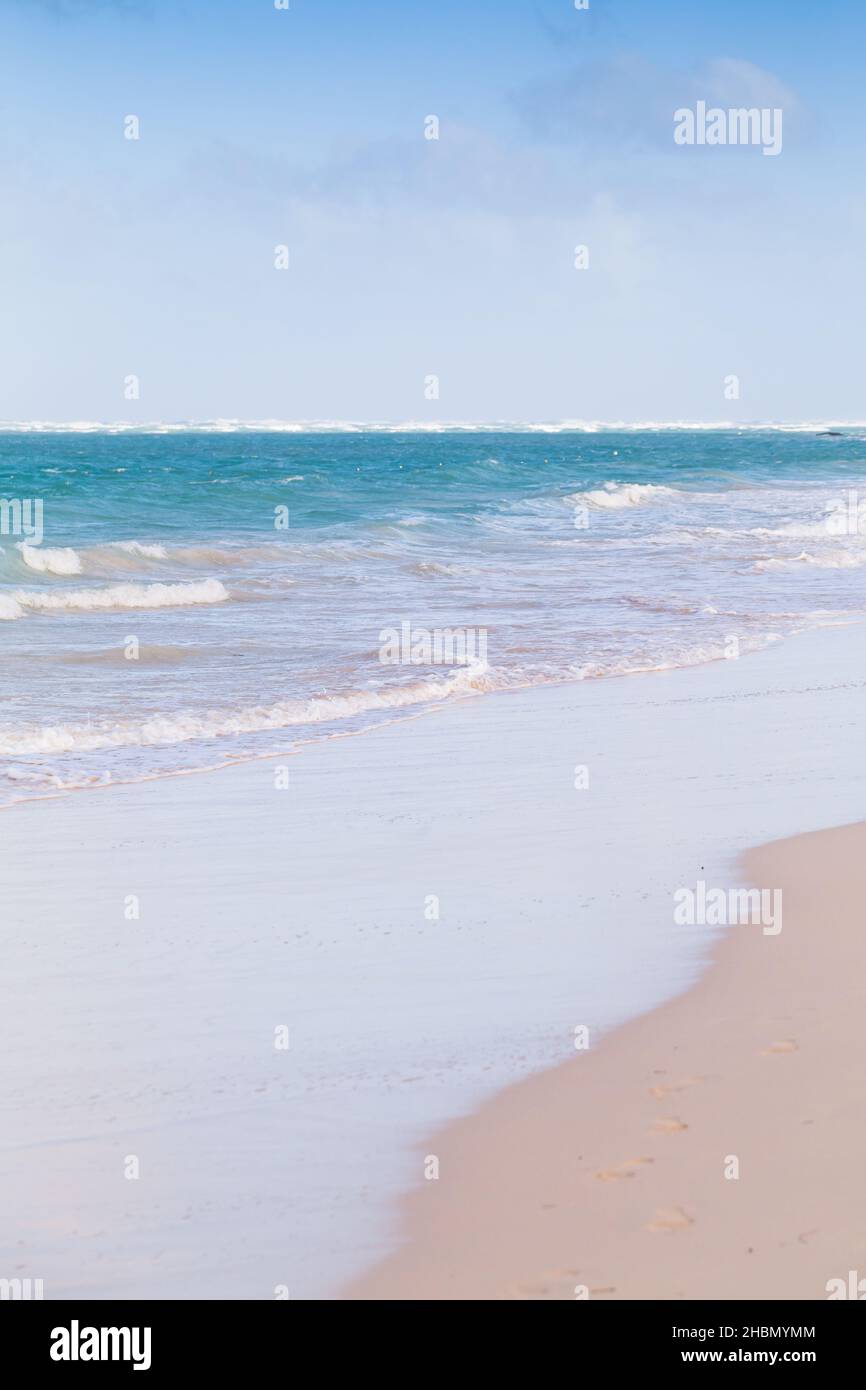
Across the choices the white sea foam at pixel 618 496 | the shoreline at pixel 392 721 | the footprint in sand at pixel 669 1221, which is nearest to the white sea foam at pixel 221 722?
the shoreline at pixel 392 721

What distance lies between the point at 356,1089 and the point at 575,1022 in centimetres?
90

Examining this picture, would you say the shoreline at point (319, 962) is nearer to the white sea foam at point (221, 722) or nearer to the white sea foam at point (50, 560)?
the white sea foam at point (221, 722)

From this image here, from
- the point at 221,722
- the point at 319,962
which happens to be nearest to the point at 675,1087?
the point at 319,962

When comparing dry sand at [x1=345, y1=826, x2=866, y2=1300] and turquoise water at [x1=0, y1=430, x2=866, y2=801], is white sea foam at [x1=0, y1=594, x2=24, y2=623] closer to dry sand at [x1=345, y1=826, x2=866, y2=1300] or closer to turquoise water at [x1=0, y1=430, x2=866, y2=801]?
turquoise water at [x1=0, y1=430, x2=866, y2=801]

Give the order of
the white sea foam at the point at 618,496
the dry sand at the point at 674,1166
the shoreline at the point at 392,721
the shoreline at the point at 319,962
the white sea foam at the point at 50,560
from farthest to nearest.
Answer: the white sea foam at the point at 618,496 < the white sea foam at the point at 50,560 < the shoreline at the point at 392,721 < the shoreline at the point at 319,962 < the dry sand at the point at 674,1166

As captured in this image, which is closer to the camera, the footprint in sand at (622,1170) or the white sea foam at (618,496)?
the footprint in sand at (622,1170)

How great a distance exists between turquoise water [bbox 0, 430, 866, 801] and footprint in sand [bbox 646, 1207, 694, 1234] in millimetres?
5999

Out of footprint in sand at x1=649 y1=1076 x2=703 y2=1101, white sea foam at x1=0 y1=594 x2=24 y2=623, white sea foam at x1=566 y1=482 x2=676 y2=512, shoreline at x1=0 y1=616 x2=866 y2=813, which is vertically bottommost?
footprint in sand at x1=649 y1=1076 x2=703 y2=1101

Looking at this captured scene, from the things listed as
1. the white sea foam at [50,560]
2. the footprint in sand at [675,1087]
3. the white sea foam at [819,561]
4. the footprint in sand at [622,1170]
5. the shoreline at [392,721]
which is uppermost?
the white sea foam at [50,560]

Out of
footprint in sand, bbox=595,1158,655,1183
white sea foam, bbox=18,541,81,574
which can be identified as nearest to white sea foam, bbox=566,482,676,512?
white sea foam, bbox=18,541,81,574

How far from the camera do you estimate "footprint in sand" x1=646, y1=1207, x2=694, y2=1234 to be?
3.67 m

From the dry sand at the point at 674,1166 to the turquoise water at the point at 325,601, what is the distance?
5211mm

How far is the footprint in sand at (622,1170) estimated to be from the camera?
13.0ft

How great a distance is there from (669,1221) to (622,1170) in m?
0.30
